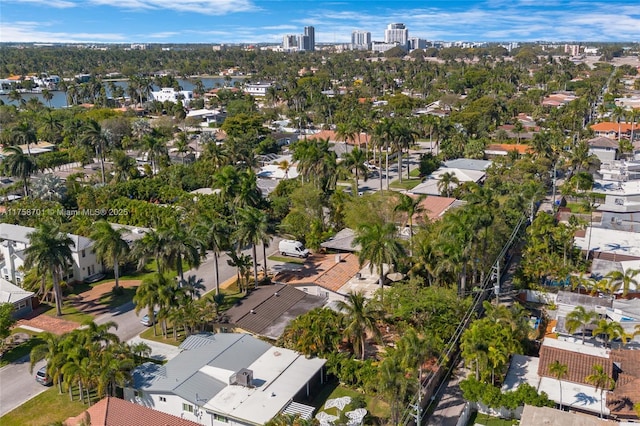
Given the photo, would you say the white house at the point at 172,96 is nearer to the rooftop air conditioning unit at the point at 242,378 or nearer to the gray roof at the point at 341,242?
the gray roof at the point at 341,242

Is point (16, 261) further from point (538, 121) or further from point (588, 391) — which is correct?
point (538, 121)

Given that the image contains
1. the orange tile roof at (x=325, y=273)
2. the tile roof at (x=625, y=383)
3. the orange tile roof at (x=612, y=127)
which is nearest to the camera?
the tile roof at (x=625, y=383)

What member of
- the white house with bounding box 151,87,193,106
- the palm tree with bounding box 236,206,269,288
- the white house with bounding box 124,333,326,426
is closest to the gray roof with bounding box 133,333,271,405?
the white house with bounding box 124,333,326,426

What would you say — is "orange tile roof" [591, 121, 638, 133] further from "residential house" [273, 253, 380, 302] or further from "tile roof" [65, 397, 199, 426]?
"tile roof" [65, 397, 199, 426]

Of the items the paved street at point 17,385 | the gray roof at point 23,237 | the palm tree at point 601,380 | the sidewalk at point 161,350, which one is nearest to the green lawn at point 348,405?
the sidewalk at point 161,350

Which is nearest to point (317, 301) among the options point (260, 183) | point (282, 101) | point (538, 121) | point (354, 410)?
point (354, 410)
